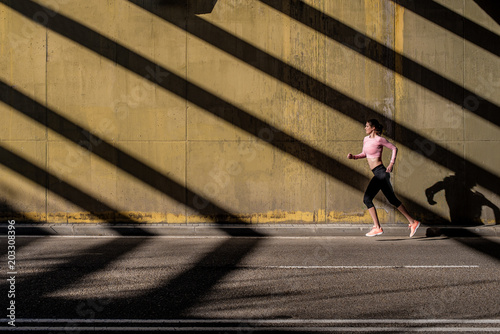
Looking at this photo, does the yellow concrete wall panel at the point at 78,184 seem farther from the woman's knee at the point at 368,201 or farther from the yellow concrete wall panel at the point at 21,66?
the woman's knee at the point at 368,201

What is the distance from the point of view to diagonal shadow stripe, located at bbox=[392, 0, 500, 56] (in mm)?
10688

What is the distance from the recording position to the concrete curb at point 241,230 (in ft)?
32.9

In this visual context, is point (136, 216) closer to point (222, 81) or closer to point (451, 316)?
point (222, 81)

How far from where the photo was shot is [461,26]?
10688 mm

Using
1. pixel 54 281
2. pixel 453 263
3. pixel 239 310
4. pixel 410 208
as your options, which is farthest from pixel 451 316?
pixel 410 208

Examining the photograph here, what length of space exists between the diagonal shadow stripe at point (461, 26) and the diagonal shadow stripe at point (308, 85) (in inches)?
85.4

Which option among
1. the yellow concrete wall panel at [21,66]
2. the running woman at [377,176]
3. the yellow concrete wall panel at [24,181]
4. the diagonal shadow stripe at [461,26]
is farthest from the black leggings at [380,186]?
the yellow concrete wall panel at [21,66]

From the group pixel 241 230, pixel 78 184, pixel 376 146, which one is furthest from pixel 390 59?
pixel 78 184

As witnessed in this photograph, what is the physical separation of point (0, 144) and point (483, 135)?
9748 millimetres

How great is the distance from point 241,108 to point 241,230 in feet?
8.10

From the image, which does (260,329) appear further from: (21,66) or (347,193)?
(21,66)

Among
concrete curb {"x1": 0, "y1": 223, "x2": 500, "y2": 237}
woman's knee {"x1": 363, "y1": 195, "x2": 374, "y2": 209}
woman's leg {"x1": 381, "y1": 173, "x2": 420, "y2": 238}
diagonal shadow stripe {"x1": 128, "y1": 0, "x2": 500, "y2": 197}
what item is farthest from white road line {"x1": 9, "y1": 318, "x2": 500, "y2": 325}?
diagonal shadow stripe {"x1": 128, "y1": 0, "x2": 500, "y2": 197}

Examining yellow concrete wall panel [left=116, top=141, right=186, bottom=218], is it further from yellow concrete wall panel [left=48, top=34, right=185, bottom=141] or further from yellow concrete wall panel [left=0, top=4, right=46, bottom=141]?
yellow concrete wall panel [left=0, top=4, right=46, bottom=141]

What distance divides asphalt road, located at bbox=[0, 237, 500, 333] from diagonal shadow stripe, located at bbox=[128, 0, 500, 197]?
225 centimetres
